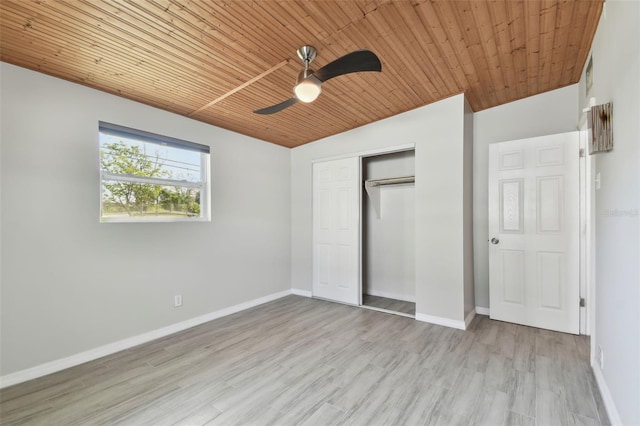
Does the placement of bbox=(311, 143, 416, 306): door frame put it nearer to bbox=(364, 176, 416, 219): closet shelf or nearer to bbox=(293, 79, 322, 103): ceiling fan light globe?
bbox=(364, 176, 416, 219): closet shelf

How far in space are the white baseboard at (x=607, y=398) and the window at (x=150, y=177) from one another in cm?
383

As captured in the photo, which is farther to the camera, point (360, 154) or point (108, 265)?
point (360, 154)

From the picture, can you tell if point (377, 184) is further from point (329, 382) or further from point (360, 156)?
point (329, 382)

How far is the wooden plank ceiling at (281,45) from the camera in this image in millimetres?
1780

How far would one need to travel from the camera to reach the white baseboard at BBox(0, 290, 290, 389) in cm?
→ 214

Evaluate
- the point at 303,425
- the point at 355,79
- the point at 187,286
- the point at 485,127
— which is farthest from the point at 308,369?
the point at 485,127

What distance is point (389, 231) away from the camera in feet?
14.5

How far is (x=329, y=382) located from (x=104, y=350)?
2133mm

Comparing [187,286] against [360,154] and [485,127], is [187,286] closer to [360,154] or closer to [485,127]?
[360,154]

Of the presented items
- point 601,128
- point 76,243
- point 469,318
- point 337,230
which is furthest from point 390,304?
point 76,243

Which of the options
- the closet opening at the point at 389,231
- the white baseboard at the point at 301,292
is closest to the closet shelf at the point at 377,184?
the closet opening at the point at 389,231

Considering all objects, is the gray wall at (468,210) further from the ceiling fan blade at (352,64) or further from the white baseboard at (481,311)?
the ceiling fan blade at (352,64)

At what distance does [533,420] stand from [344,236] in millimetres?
2770

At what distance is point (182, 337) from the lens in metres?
2.98
